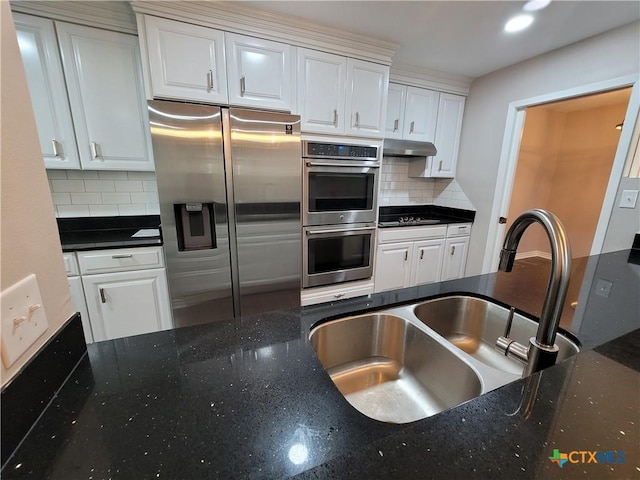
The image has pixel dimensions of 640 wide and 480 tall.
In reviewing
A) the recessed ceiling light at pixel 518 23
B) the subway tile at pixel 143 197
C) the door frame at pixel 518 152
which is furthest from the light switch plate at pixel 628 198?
the subway tile at pixel 143 197

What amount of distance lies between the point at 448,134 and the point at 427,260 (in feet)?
4.43

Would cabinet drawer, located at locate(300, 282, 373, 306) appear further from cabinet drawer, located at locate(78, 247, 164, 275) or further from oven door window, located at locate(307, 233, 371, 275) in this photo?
cabinet drawer, located at locate(78, 247, 164, 275)

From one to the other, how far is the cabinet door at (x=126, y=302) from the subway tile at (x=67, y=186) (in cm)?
78

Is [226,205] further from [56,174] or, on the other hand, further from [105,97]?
[56,174]

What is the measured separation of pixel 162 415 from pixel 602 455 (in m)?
0.70

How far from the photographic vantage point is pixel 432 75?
8.36 feet

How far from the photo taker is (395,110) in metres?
2.51

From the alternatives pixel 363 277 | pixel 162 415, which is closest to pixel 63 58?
pixel 162 415

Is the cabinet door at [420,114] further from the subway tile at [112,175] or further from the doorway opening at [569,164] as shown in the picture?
the subway tile at [112,175]

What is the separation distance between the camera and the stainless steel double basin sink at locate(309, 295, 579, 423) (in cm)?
77

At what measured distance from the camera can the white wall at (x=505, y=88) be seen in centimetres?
176

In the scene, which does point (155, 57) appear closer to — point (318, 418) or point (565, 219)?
point (318, 418)

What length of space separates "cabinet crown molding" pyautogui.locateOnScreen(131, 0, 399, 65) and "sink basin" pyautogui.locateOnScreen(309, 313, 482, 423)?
1.87 metres

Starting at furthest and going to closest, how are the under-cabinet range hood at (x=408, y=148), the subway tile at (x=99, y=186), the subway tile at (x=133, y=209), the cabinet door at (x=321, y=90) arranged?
the under-cabinet range hood at (x=408, y=148) < the subway tile at (x=133, y=209) < the subway tile at (x=99, y=186) < the cabinet door at (x=321, y=90)
